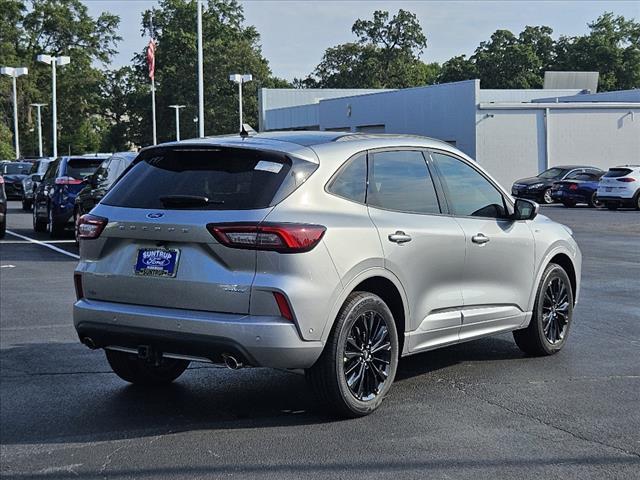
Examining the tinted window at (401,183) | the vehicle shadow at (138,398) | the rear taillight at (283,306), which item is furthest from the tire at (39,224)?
the rear taillight at (283,306)

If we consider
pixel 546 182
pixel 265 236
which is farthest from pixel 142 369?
pixel 546 182

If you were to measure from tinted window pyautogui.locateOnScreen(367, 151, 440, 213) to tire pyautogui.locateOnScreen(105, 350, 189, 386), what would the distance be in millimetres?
1825

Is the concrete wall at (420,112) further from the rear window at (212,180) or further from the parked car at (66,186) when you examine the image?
the rear window at (212,180)

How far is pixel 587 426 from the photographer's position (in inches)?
232

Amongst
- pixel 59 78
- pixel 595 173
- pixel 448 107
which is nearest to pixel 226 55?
pixel 59 78

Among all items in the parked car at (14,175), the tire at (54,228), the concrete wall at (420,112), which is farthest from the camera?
the concrete wall at (420,112)

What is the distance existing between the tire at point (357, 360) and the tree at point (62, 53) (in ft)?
304

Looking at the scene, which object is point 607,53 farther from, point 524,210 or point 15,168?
point 524,210

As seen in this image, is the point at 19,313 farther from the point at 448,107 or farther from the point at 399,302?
the point at 448,107

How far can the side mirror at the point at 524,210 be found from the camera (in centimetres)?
752

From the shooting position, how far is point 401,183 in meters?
6.64

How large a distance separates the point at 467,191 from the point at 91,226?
2741 millimetres

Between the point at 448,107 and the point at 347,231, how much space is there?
40857 mm

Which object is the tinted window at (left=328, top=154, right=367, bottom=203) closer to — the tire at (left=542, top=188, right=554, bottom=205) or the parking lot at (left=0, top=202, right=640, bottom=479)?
the parking lot at (left=0, top=202, right=640, bottom=479)
